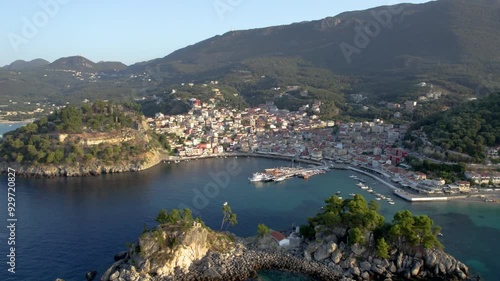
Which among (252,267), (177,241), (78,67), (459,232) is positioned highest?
(78,67)

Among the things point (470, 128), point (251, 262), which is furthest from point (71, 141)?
point (470, 128)

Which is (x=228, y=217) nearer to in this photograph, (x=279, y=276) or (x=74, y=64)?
(x=279, y=276)

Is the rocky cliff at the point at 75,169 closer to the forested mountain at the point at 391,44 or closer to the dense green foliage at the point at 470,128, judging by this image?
the dense green foliage at the point at 470,128

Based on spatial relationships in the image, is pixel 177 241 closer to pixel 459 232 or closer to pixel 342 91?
pixel 459 232

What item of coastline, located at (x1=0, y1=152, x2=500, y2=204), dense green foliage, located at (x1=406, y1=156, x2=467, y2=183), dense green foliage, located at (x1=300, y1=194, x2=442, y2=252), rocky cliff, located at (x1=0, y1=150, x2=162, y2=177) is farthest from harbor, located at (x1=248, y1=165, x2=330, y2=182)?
dense green foliage, located at (x1=300, y1=194, x2=442, y2=252)

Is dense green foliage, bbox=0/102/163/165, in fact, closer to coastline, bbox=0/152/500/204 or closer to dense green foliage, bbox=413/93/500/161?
coastline, bbox=0/152/500/204

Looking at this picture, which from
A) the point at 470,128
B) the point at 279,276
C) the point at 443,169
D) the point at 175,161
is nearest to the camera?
the point at 279,276

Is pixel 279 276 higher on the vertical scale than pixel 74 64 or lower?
lower

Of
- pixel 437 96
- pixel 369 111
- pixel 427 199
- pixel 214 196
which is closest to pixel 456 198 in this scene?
pixel 427 199
